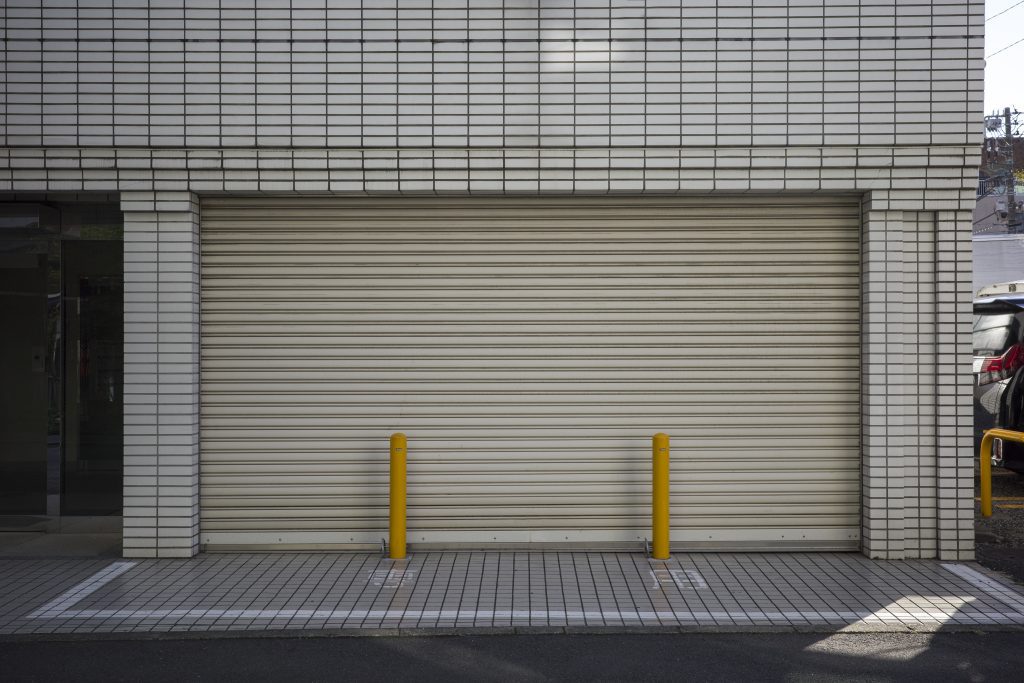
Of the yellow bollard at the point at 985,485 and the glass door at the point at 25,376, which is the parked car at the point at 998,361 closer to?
the yellow bollard at the point at 985,485

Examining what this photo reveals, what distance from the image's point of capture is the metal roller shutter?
8.18 m

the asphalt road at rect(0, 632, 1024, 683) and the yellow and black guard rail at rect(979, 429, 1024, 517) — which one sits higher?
the yellow and black guard rail at rect(979, 429, 1024, 517)

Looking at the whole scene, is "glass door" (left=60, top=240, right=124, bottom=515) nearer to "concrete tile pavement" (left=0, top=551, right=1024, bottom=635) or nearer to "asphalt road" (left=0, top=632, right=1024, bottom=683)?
"concrete tile pavement" (left=0, top=551, right=1024, bottom=635)

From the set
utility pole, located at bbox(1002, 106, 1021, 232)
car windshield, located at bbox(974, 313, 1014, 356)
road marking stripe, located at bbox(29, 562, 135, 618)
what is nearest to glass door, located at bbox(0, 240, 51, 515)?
road marking stripe, located at bbox(29, 562, 135, 618)

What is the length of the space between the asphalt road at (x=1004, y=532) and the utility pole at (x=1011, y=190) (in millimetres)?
22351

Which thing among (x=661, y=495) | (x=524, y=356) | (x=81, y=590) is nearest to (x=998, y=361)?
(x=661, y=495)

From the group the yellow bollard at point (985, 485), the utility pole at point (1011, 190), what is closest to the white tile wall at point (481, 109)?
the yellow bollard at point (985, 485)

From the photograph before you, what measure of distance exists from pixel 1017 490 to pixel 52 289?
12130 mm

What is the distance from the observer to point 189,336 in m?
7.95

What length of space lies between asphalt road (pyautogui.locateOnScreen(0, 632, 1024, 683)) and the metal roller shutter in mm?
2372

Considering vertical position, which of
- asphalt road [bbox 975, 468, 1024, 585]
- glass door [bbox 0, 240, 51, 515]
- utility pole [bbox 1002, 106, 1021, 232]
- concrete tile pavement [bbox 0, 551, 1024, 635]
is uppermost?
utility pole [bbox 1002, 106, 1021, 232]

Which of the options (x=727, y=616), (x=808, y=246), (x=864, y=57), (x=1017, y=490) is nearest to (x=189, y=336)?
(x=727, y=616)

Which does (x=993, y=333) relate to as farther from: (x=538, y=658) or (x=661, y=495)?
(x=538, y=658)

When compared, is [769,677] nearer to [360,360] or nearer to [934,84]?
[360,360]
